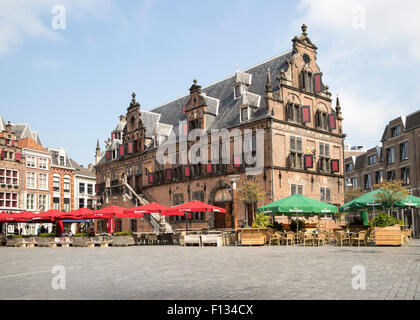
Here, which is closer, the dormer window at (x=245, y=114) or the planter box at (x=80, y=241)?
the planter box at (x=80, y=241)

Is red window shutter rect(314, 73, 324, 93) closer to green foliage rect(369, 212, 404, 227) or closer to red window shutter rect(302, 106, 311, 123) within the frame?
red window shutter rect(302, 106, 311, 123)

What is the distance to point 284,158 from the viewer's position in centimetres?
3406

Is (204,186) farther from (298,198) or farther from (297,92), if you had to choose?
(298,198)

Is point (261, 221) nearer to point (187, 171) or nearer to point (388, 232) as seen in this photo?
point (388, 232)

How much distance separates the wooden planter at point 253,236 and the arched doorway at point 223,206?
40.9 feet

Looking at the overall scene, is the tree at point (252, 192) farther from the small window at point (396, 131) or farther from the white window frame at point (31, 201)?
the white window frame at point (31, 201)

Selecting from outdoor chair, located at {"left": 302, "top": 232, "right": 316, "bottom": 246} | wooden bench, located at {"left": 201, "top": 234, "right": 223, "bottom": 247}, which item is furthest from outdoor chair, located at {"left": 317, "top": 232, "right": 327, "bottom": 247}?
wooden bench, located at {"left": 201, "top": 234, "right": 223, "bottom": 247}

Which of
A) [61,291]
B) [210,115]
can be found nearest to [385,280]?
[61,291]

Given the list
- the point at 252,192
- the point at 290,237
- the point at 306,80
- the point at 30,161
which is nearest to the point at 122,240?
the point at 252,192

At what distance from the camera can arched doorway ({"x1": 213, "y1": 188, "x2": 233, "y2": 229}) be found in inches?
1438

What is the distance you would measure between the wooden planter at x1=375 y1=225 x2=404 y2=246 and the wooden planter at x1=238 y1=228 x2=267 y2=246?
5665mm

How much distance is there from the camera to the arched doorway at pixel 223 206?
36531mm

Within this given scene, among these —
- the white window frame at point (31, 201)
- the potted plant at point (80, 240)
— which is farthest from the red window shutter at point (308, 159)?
the white window frame at point (31, 201)

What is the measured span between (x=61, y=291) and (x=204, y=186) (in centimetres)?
2967
